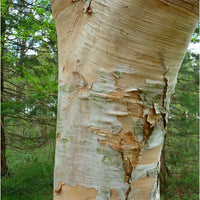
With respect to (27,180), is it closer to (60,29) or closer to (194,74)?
(60,29)

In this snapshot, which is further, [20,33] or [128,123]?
[20,33]

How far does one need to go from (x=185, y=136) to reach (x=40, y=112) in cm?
424

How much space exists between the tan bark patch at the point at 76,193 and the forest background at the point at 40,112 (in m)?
3.54

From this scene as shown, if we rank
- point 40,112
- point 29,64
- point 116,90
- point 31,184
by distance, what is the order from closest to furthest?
point 116,90, point 31,184, point 40,112, point 29,64

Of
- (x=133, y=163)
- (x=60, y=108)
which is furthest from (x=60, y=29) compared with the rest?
(x=133, y=163)

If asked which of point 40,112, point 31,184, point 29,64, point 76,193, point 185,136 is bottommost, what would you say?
point 31,184

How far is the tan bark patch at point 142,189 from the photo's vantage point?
745 millimetres

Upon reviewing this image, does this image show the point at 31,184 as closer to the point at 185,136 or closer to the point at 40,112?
the point at 40,112

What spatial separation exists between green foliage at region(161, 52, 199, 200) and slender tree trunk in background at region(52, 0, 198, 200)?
4.58 meters

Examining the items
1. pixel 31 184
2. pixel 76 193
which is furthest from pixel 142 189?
pixel 31 184

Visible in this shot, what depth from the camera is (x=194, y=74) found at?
5473mm

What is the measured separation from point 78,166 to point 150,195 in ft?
1.13

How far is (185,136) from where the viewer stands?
5.37 metres

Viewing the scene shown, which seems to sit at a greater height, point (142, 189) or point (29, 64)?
point (29, 64)
